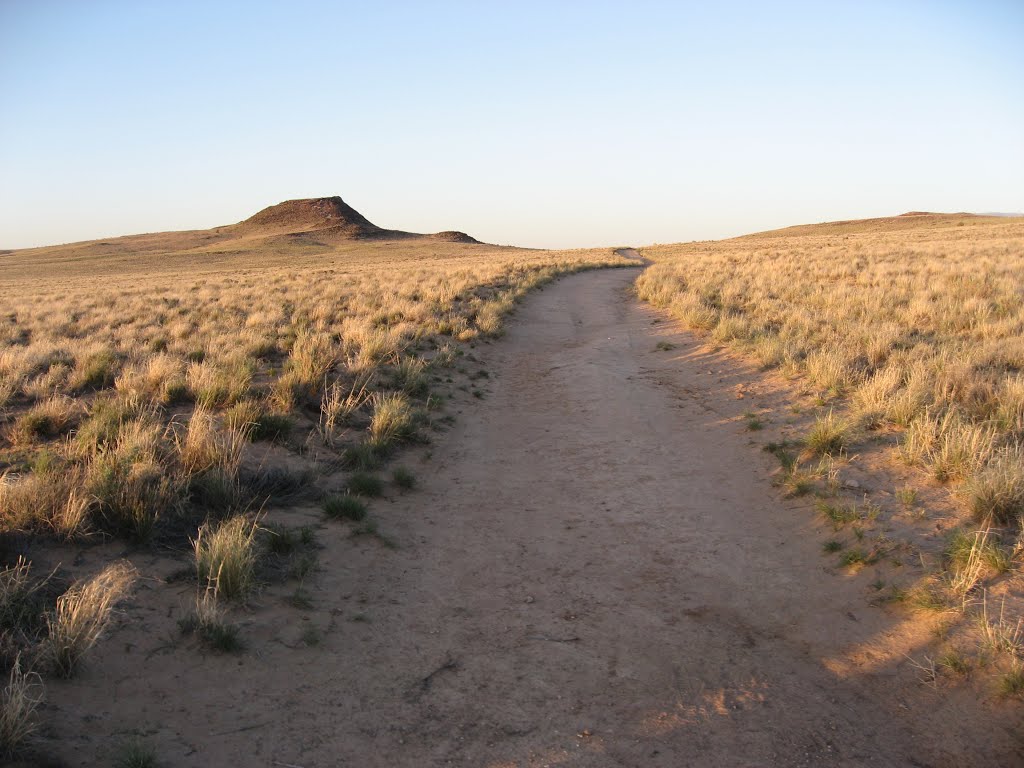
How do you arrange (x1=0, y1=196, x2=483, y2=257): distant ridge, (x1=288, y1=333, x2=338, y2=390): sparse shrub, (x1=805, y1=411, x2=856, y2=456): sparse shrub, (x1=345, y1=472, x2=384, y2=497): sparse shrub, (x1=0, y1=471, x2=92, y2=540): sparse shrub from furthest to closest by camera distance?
(x1=0, y1=196, x2=483, y2=257): distant ridge
(x1=288, y1=333, x2=338, y2=390): sparse shrub
(x1=805, y1=411, x2=856, y2=456): sparse shrub
(x1=345, y1=472, x2=384, y2=497): sparse shrub
(x1=0, y1=471, x2=92, y2=540): sparse shrub

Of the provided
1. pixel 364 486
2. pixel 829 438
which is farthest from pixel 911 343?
pixel 364 486

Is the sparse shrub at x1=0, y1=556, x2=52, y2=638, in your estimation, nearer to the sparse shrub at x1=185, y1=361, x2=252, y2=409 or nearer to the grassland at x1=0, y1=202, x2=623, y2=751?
the grassland at x1=0, y1=202, x2=623, y2=751

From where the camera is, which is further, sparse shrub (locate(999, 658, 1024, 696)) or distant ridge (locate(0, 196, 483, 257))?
distant ridge (locate(0, 196, 483, 257))

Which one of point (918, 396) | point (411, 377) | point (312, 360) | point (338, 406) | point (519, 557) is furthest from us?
point (411, 377)

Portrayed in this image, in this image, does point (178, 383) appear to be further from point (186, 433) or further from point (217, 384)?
point (186, 433)

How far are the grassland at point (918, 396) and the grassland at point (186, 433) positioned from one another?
4.58 metres

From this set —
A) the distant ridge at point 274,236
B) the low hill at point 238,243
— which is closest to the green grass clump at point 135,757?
the low hill at point 238,243

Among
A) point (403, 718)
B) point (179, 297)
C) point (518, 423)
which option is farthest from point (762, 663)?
point (179, 297)

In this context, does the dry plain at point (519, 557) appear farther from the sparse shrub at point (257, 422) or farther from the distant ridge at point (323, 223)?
the distant ridge at point (323, 223)

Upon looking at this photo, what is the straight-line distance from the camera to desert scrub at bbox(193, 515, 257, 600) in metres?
4.36

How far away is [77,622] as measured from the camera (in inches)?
141

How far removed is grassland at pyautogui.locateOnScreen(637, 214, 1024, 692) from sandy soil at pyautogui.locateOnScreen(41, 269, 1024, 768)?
48 centimetres

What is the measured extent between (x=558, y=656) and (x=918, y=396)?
5792 millimetres

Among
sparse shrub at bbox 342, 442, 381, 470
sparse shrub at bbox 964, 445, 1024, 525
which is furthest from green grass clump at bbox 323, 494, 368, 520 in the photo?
sparse shrub at bbox 964, 445, 1024, 525
